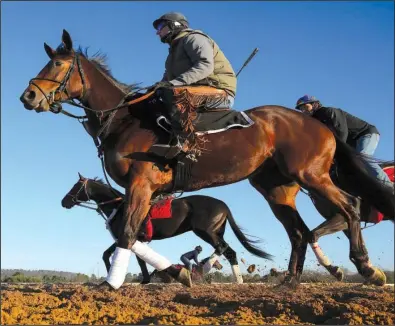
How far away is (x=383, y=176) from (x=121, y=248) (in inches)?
146

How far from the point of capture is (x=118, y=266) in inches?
251

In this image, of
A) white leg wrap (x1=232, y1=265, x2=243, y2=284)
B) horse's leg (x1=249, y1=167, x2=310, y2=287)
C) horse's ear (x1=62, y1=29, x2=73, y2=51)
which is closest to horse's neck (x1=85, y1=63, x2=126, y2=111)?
horse's ear (x1=62, y1=29, x2=73, y2=51)

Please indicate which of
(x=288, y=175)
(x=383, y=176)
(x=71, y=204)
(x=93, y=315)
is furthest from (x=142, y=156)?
(x=71, y=204)

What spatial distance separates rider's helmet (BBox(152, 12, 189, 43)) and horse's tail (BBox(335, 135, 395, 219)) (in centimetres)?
258

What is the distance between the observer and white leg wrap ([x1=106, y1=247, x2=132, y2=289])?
637cm

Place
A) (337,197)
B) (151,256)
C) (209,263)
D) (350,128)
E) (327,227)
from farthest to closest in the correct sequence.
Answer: (209,263)
(327,227)
(350,128)
(337,197)
(151,256)

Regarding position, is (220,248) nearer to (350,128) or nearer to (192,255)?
(192,255)

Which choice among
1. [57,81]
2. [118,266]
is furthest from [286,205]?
[57,81]

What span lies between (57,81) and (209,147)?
2.05 m

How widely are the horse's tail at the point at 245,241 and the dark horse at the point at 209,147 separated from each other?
3.50 m

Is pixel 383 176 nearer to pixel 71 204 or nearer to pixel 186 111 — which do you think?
pixel 186 111

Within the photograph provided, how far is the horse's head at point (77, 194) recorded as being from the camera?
11.6 metres

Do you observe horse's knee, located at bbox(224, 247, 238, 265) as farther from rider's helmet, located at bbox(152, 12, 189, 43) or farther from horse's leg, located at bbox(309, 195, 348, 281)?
rider's helmet, located at bbox(152, 12, 189, 43)

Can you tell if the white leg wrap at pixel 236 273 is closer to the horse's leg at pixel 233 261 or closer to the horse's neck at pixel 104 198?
the horse's leg at pixel 233 261
